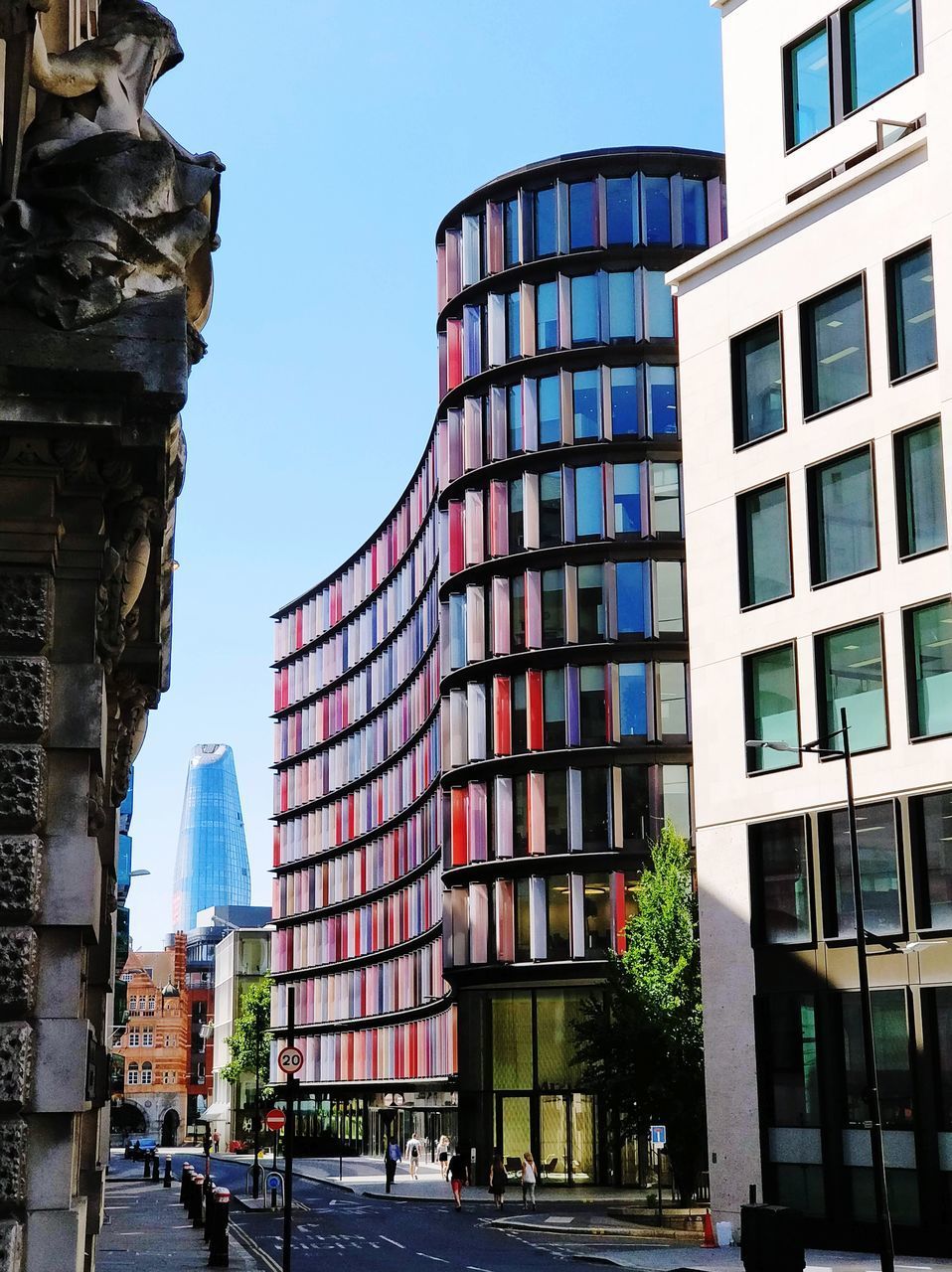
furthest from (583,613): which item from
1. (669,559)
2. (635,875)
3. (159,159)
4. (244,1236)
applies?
(159,159)

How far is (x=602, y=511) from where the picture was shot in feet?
209

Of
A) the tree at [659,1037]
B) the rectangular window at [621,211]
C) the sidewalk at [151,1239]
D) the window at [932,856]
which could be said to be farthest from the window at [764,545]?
the rectangular window at [621,211]

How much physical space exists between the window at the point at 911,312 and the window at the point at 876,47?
446 centimetres

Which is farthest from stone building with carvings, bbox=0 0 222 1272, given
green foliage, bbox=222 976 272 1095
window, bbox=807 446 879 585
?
green foliage, bbox=222 976 272 1095

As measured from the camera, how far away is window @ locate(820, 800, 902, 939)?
1299 inches

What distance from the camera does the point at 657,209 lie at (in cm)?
6531

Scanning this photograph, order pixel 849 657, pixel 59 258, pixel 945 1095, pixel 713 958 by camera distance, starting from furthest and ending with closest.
→ pixel 713 958 → pixel 849 657 → pixel 945 1095 → pixel 59 258

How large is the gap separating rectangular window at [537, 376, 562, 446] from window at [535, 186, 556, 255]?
5.01m

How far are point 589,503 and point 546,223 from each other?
11115mm

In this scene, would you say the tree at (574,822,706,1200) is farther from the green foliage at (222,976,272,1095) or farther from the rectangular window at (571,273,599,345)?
the green foliage at (222,976,272,1095)

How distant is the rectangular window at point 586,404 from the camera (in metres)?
64.4

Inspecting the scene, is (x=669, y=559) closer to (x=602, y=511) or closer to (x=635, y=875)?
(x=602, y=511)

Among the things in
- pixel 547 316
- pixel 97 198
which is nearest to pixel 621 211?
pixel 547 316

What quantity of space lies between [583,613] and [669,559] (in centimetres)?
370
